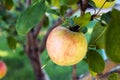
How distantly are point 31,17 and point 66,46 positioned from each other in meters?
0.09

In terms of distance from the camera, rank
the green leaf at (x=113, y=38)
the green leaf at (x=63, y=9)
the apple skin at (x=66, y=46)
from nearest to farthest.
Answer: the green leaf at (x=113, y=38) → the apple skin at (x=66, y=46) → the green leaf at (x=63, y=9)

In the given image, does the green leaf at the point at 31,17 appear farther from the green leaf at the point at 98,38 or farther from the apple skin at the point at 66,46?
the green leaf at the point at 98,38

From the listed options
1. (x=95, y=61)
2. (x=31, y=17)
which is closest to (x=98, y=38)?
(x=95, y=61)

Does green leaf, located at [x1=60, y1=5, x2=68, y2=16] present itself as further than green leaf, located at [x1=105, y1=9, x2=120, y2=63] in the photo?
Yes

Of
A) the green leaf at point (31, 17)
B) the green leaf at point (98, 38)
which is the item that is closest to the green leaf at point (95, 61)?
the green leaf at point (98, 38)

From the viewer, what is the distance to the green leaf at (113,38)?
1.33 ft

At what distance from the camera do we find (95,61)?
2.08 feet

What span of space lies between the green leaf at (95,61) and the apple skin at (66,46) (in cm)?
6

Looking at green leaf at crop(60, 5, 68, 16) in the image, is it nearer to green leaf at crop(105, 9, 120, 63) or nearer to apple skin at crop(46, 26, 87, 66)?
apple skin at crop(46, 26, 87, 66)

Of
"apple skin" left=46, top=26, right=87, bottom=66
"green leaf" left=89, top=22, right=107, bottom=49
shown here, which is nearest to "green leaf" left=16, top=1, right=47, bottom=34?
"apple skin" left=46, top=26, right=87, bottom=66

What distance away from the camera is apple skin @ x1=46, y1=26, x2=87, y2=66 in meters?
0.58

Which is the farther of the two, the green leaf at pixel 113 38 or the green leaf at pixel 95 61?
the green leaf at pixel 95 61

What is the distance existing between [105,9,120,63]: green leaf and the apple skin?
159mm

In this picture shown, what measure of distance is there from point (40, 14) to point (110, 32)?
0.21 metres
